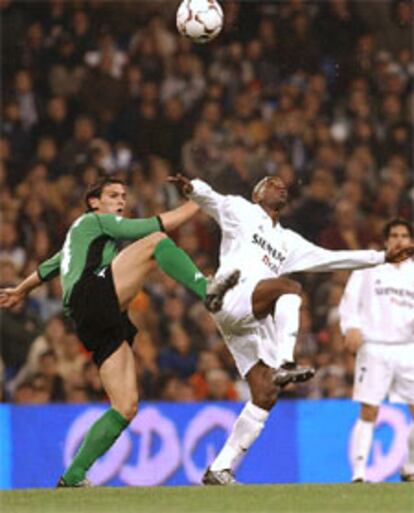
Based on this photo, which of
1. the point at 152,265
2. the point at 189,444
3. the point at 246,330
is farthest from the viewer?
the point at 189,444

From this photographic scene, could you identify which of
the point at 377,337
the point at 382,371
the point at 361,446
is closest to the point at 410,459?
the point at 361,446

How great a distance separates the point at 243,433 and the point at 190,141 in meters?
6.68

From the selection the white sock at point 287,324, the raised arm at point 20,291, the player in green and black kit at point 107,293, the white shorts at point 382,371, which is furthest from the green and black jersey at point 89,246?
the white shorts at point 382,371

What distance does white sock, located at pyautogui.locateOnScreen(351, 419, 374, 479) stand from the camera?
12336 mm

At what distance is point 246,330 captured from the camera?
10.8m

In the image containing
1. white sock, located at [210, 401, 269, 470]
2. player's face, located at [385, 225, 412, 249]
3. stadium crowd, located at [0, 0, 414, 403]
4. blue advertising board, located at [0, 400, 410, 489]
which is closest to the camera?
white sock, located at [210, 401, 269, 470]

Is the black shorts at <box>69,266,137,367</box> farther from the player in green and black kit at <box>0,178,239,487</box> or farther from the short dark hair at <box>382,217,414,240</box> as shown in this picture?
the short dark hair at <box>382,217,414,240</box>

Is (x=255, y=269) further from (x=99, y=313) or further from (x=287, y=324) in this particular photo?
(x=99, y=313)

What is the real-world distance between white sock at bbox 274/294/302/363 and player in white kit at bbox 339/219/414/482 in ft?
7.19

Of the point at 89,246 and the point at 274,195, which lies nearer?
the point at 89,246

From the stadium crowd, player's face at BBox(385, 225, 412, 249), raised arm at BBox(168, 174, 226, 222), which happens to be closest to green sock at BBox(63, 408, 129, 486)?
raised arm at BBox(168, 174, 226, 222)

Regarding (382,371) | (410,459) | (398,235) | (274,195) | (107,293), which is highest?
(274,195)

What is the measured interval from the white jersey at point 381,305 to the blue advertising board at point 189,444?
1749mm

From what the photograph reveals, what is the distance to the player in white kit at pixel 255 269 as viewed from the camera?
10.5 metres
